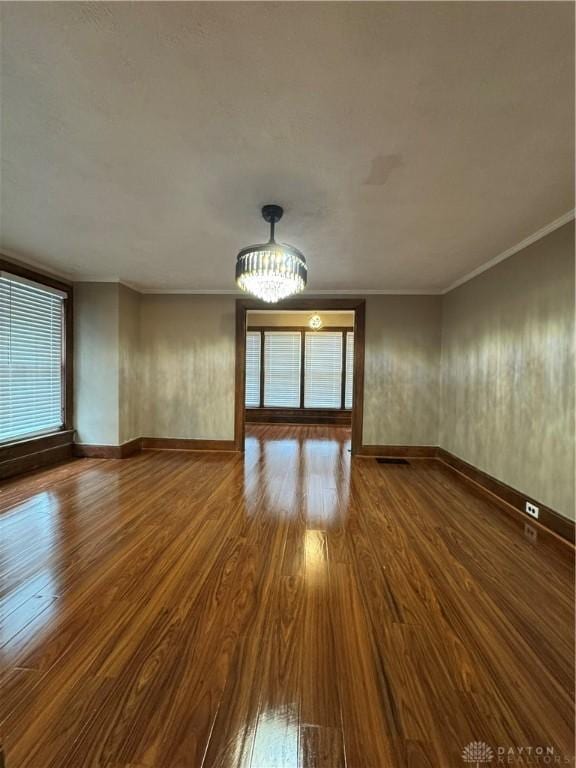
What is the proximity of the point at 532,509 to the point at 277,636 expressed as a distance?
2.37 metres

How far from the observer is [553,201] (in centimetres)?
220

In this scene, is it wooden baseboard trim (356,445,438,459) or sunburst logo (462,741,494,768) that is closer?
sunburst logo (462,741,494,768)

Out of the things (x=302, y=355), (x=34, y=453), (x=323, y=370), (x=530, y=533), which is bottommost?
(x=530, y=533)

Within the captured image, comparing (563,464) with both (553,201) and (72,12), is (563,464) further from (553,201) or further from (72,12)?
(72,12)

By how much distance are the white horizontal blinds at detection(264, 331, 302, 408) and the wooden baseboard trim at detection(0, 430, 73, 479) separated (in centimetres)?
424

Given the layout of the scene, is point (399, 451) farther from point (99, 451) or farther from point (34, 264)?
point (34, 264)

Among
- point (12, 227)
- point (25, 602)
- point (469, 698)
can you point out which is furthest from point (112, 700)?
point (12, 227)

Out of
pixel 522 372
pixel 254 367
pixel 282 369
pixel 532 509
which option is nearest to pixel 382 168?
pixel 522 372

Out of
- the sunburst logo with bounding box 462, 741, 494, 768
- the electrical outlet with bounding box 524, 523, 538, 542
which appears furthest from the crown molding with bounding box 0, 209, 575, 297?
the sunburst logo with bounding box 462, 741, 494, 768

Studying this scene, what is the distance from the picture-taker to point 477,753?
3.28 ft

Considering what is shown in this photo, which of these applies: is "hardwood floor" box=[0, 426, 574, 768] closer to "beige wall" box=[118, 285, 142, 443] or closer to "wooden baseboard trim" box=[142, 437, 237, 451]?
"beige wall" box=[118, 285, 142, 443]

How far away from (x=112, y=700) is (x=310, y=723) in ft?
2.29

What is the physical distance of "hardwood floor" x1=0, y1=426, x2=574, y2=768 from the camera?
103cm

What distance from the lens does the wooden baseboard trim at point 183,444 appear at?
196 inches
